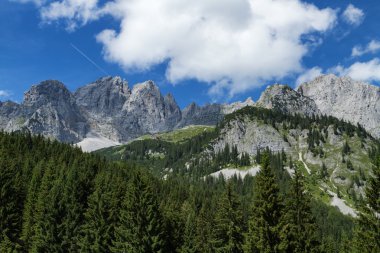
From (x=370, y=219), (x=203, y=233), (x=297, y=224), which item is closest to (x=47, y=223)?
(x=203, y=233)

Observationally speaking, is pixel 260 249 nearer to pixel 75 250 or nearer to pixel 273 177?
pixel 273 177

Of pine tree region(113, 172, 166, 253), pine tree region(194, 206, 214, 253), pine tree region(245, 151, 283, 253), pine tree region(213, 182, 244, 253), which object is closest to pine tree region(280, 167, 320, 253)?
Result: pine tree region(245, 151, 283, 253)

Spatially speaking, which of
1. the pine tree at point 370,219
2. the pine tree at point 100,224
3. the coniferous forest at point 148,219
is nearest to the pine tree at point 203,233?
the coniferous forest at point 148,219

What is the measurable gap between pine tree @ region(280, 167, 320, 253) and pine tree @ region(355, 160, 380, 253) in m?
6.20

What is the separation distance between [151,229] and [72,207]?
21775 mm

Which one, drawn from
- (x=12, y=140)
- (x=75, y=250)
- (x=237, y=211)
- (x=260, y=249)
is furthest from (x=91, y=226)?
(x=12, y=140)

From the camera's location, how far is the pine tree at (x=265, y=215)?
129 ft

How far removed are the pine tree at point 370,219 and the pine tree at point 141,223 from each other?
26.9 metres

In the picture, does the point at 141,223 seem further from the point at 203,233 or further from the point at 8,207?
the point at 203,233

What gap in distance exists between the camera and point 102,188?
67375 mm

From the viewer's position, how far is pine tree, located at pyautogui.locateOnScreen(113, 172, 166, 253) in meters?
52.3

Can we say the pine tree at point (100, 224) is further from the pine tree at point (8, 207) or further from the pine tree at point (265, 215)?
the pine tree at point (265, 215)

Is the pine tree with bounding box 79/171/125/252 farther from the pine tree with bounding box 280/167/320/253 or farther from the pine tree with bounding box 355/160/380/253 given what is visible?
the pine tree with bounding box 355/160/380/253

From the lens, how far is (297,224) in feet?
138
